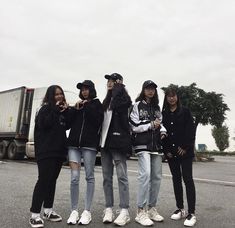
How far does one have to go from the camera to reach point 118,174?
5.43m

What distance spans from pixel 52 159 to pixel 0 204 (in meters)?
1.78

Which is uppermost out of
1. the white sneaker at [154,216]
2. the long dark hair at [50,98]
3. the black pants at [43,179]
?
the long dark hair at [50,98]

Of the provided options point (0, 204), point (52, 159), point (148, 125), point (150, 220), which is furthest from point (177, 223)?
point (0, 204)

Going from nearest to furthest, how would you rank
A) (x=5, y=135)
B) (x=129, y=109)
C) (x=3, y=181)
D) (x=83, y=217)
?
(x=83, y=217), (x=129, y=109), (x=3, y=181), (x=5, y=135)

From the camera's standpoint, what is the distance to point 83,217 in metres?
5.20

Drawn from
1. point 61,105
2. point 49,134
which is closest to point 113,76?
point 61,105

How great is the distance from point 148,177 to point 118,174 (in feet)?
1.29

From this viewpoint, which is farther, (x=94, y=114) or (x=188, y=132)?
(x=188, y=132)

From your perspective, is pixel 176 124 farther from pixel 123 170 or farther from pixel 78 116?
pixel 78 116

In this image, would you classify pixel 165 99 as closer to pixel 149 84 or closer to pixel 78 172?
pixel 149 84

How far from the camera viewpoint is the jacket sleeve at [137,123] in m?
5.45

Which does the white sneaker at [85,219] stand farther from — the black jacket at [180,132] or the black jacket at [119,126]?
the black jacket at [180,132]

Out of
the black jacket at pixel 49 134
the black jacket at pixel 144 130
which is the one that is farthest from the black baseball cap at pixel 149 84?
the black jacket at pixel 49 134

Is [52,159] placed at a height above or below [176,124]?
below
